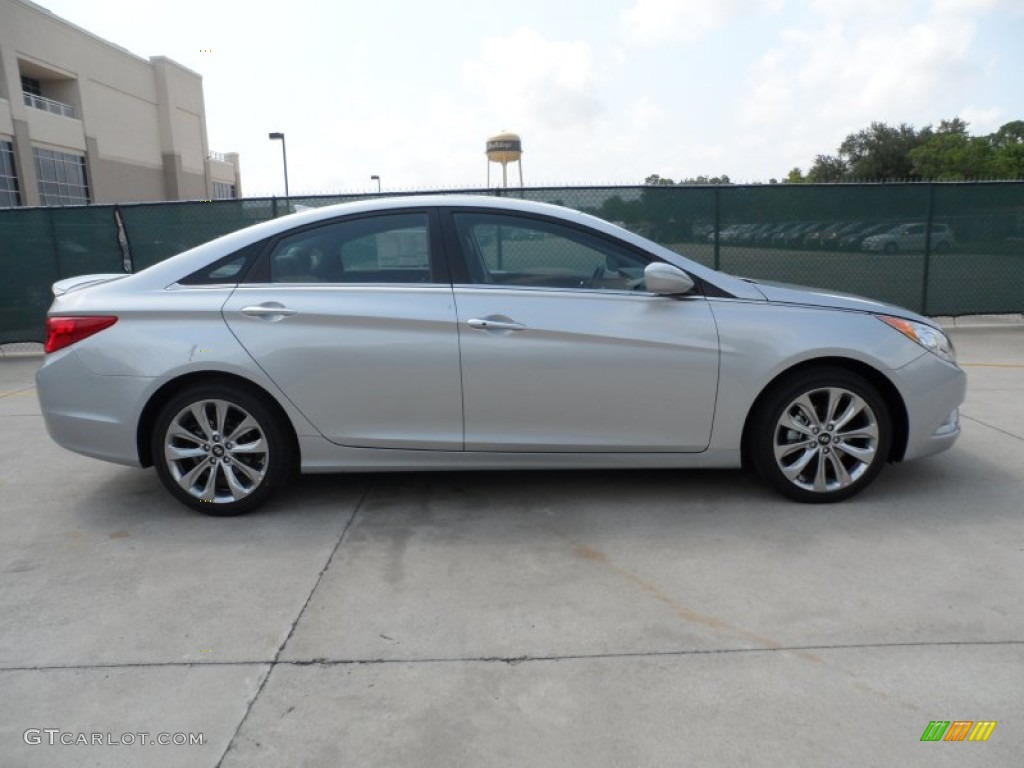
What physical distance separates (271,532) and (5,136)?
38.6m

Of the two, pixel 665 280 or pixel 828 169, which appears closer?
pixel 665 280

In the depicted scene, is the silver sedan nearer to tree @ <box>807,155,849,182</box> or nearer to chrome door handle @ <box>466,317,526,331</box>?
chrome door handle @ <box>466,317,526,331</box>

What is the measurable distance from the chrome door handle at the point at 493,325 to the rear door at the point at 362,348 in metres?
0.10

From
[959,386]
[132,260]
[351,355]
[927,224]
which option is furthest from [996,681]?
[132,260]

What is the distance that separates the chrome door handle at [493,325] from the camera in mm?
4164

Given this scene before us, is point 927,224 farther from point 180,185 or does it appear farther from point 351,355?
point 180,185

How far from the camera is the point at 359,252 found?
4434mm

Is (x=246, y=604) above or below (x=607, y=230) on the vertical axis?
below

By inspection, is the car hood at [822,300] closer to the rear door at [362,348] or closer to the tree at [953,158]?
the rear door at [362,348]

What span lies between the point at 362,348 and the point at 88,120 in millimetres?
46186

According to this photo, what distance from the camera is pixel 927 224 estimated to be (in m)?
9.94

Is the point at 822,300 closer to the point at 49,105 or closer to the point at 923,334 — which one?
the point at 923,334

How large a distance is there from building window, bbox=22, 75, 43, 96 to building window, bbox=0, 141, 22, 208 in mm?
7439

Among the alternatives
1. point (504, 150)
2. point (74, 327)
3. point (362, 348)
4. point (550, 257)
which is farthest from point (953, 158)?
point (74, 327)
